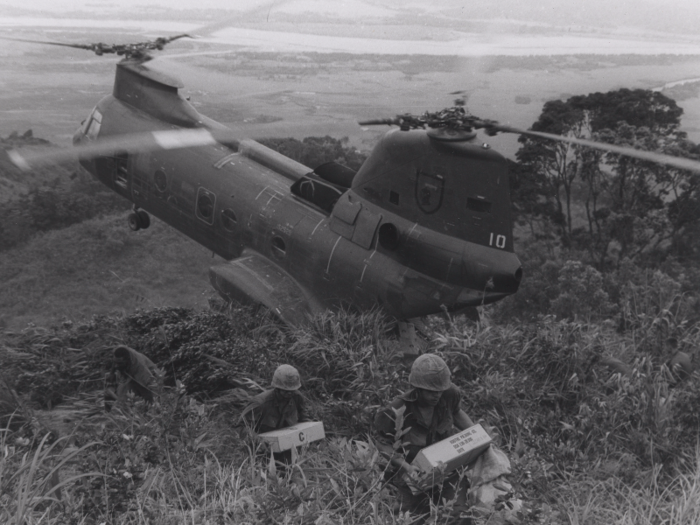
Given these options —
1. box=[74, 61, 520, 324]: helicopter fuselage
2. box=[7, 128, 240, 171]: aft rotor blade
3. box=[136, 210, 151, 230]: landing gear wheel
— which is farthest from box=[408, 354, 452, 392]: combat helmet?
box=[136, 210, 151, 230]: landing gear wheel

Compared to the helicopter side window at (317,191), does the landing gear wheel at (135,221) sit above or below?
below

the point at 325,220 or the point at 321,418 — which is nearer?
the point at 321,418

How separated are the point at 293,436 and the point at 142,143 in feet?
28.6

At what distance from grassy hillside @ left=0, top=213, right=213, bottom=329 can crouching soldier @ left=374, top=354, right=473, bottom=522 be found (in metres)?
22.4

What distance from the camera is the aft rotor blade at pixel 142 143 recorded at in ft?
30.0

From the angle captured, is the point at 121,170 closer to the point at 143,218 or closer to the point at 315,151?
the point at 143,218

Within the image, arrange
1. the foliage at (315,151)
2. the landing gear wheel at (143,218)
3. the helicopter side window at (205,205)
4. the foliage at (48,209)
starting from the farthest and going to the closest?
1. the foliage at (48,209)
2. the foliage at (315,151)
3. the landing gear wheel at (143,218)
4. the helicopter side window at (205,205)

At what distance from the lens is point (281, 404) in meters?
5.74

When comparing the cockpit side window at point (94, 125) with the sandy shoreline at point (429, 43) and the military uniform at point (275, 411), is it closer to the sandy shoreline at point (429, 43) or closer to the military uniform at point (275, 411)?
the sandy shoreline at point (429, 43)

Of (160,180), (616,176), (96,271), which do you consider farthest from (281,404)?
(96,271)

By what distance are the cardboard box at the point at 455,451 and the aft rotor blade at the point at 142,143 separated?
625cm

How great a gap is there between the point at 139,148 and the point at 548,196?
15.9 metres

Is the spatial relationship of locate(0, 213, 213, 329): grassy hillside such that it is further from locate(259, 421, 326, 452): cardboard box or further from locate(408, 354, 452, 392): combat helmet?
locate(408, 354, 452, 392): combat helmet

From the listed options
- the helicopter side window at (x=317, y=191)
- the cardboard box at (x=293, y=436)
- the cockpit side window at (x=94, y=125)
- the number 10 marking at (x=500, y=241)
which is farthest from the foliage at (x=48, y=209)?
the cardboard box at (x=293, y=436)
